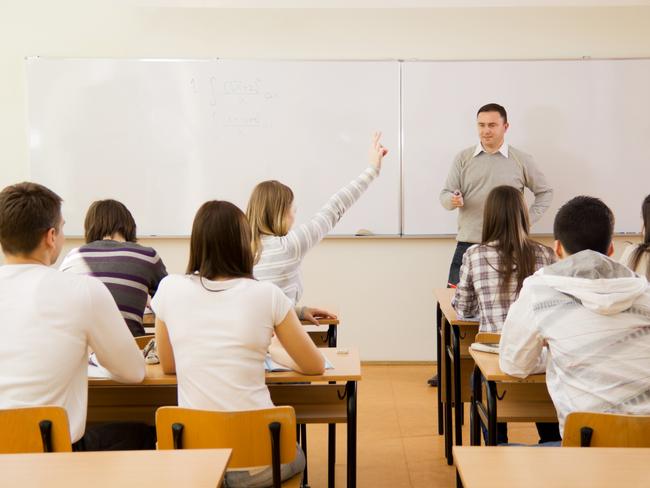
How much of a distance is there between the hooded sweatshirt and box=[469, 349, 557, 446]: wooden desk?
293 mm

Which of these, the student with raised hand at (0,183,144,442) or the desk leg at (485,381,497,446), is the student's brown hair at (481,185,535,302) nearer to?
the desk leg at (485,381,497,446)

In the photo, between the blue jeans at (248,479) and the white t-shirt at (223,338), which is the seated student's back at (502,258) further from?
the blue jeans at (248,479)

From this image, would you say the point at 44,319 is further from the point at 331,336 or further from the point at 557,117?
the point at 557,117

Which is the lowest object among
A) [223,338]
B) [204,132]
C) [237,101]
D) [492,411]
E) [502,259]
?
[492,411]

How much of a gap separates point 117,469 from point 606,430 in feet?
3.96

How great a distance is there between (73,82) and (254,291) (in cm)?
390

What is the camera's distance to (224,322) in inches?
87.6

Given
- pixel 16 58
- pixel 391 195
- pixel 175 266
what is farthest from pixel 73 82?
pixel 391 195

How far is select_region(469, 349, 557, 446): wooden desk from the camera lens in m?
2.53

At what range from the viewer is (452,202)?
16.7ft

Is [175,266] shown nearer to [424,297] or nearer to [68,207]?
[68,207]

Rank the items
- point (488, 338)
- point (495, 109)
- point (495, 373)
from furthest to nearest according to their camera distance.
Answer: point (495, 109) < point (488, 338) < point (495, 373)

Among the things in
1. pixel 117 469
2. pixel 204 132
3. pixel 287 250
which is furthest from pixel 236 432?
pixel 204 132

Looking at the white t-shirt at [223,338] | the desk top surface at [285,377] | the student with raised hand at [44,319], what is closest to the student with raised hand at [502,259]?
the desk top surface at [285,377]
